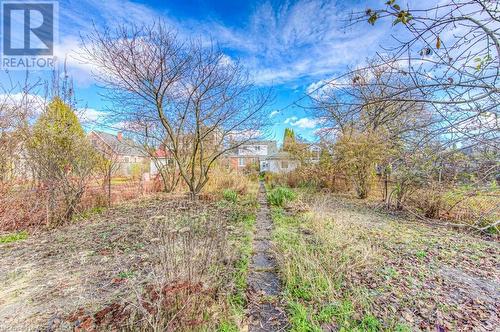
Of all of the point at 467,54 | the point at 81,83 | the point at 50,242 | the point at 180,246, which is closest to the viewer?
the point at 467,54

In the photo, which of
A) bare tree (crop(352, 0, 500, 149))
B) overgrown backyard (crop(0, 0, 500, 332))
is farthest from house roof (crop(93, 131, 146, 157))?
bare tree (crop(352, 0, 500, 149))

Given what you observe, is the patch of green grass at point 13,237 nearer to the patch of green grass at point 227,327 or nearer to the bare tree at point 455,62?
the patch of green grass at point 227,327

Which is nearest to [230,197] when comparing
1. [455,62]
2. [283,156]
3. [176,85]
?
[176,85]

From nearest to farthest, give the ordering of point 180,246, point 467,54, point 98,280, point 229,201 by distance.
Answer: point 467,54
point 180,246
point 98,280
point 229,201

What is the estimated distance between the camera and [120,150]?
9.00m

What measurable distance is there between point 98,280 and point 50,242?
8.01 feet

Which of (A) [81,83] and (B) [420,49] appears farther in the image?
(A) [81,83]

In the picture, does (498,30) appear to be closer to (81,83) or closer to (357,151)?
(357,151)

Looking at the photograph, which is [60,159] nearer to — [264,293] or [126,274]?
[126,274]

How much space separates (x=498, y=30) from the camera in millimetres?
1969

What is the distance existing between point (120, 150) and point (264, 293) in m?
8.44

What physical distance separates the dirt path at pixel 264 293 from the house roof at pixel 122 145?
7.11 m

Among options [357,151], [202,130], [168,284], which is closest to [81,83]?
[202,130]

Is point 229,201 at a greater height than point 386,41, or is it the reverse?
point 386,41
